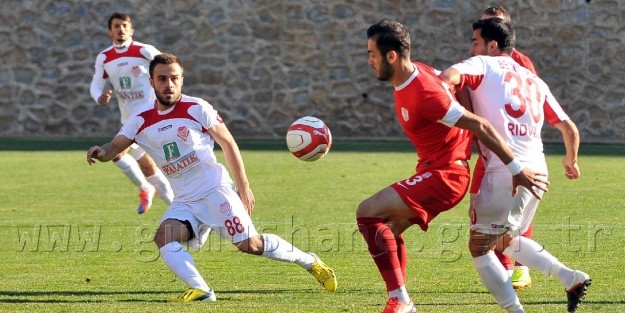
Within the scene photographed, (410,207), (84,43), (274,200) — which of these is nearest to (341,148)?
(84,43)

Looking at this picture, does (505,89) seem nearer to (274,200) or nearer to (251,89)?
(274,200)

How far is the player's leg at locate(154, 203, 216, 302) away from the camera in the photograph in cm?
608

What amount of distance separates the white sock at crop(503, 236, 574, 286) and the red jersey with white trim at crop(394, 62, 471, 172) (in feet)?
1.93

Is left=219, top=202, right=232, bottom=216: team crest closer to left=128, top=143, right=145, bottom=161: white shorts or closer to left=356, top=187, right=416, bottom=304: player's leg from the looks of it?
left=356, top=187, right=416, bottom=304: player's leg

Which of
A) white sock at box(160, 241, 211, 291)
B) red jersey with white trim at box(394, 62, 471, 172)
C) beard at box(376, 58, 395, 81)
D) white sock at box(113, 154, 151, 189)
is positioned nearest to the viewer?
red jersey with white trim at box(394, 62, 471, 172)

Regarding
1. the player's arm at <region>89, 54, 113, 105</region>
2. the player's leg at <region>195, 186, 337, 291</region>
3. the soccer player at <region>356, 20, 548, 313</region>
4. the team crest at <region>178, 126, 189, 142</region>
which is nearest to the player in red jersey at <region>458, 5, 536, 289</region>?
the soccer player at <region>356, 20, 548, 313</region>

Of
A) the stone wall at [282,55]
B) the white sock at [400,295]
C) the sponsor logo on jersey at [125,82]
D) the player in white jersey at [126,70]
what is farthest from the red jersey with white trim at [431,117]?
the stone wall at [282,55]

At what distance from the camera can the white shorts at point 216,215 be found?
6.39m

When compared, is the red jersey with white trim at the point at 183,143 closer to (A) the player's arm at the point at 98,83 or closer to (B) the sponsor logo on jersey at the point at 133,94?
(A) the player's arm at the point at 98,83

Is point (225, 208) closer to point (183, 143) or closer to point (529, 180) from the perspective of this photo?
point (183, 143)

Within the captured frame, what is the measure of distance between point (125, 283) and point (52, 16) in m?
12.9

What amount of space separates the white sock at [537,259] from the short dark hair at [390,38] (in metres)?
1.25

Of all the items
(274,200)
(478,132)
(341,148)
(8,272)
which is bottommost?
(341,148)

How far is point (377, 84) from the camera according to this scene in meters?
18.5
